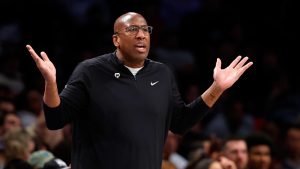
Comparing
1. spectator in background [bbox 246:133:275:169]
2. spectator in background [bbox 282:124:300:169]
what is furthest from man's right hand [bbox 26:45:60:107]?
spectator in background [bbox 282:124:300:169]

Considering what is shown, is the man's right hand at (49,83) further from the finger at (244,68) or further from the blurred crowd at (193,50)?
the blurred crowd at (193,50)

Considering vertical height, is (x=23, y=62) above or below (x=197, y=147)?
above

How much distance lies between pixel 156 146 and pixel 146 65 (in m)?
0.53

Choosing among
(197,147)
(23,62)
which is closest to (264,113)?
(197,147)

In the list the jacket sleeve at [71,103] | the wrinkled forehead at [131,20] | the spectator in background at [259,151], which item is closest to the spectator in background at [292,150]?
the spectator in background at [259,151]

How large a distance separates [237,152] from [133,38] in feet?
9.22

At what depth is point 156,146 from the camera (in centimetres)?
464

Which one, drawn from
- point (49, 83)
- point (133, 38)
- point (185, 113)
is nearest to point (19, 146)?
point (185, 113)

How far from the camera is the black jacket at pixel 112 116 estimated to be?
452cm

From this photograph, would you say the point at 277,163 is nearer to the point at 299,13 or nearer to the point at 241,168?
the point at 241,168

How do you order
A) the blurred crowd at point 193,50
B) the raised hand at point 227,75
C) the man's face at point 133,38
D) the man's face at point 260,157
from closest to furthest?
the man's face at point 133,38
the raised hand at point 227,75
the man's face at point 260,157
the blurred crowd at point 193,50

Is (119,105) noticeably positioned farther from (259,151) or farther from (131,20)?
(259,151)

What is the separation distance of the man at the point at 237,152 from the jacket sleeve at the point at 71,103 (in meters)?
2.84

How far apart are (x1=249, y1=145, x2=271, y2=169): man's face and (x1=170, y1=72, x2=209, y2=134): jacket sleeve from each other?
8.70 ft
